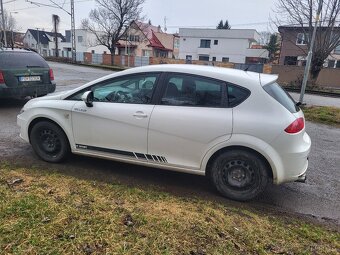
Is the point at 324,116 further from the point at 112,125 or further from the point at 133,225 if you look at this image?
the point at 133,225

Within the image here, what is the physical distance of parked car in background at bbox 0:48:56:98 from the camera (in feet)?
25.7

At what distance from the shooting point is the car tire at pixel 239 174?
3672mm

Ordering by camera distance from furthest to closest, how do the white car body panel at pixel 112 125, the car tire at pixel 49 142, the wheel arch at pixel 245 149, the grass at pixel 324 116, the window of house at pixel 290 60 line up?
the window of house at pixel 290 60 < the grass at pixel 324 116 < the car tire at pixel 49 142 < the white car body panel at pixel 112 125 < the wheel arch at pixel 245 149

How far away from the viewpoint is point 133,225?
2.86m

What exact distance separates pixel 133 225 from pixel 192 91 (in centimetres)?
182

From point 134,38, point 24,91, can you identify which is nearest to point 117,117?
point 24,91

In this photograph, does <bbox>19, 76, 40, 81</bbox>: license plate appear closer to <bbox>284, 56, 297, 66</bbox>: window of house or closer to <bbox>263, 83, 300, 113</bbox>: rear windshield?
<bbox>263, 83, 300, 113</bbox>: rear windshield

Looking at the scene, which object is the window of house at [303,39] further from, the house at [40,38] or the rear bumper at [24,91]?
the house at [40,38]

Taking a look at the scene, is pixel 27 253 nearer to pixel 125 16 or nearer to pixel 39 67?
pixel 39 67

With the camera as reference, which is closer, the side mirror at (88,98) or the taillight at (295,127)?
the taillight at (295,127)

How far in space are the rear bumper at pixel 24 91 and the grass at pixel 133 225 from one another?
15.9 ft

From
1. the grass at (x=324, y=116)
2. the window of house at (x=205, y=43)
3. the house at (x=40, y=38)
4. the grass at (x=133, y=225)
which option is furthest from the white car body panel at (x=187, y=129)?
the house at (x=40, y=38)

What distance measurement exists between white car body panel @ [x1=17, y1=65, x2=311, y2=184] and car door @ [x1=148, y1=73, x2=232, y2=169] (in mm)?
12

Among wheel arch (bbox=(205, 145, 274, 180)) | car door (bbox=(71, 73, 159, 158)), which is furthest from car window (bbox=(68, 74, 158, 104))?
wheel arch (bbox=(205, 145, 274, 180))
